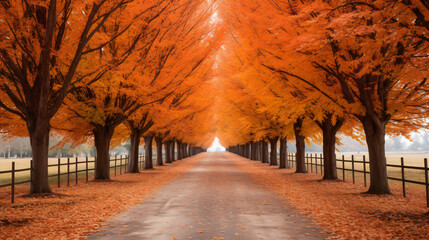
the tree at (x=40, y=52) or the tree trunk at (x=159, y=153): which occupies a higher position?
the tree at (x=40, y=52)

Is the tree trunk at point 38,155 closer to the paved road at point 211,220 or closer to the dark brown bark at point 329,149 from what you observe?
the paved road at point 211,220

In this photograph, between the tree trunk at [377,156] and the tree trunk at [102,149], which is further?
the tree trunk at [102,149]

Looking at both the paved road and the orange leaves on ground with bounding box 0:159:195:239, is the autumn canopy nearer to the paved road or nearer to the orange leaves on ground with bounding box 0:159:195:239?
the orange leaves on ground with bounding box 0:159:195:239

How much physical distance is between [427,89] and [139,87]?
→ 11.5m

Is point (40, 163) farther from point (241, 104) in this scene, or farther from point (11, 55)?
point (241, 104)

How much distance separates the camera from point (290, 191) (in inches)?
573

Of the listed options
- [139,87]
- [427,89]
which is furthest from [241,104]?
[427,89]

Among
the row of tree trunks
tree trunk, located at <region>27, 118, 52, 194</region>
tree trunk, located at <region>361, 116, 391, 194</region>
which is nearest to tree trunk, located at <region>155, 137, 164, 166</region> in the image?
the row of tree trunks

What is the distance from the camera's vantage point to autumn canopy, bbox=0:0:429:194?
1070 cm

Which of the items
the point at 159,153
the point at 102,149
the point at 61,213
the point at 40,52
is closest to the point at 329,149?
the point at 102,149

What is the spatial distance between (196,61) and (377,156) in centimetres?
954

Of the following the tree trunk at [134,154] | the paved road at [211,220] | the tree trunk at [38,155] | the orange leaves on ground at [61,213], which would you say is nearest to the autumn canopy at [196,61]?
the tree trunk at [38,155]

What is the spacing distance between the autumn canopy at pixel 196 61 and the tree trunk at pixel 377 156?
0.04 meters

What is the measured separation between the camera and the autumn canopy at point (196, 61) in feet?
35.1
